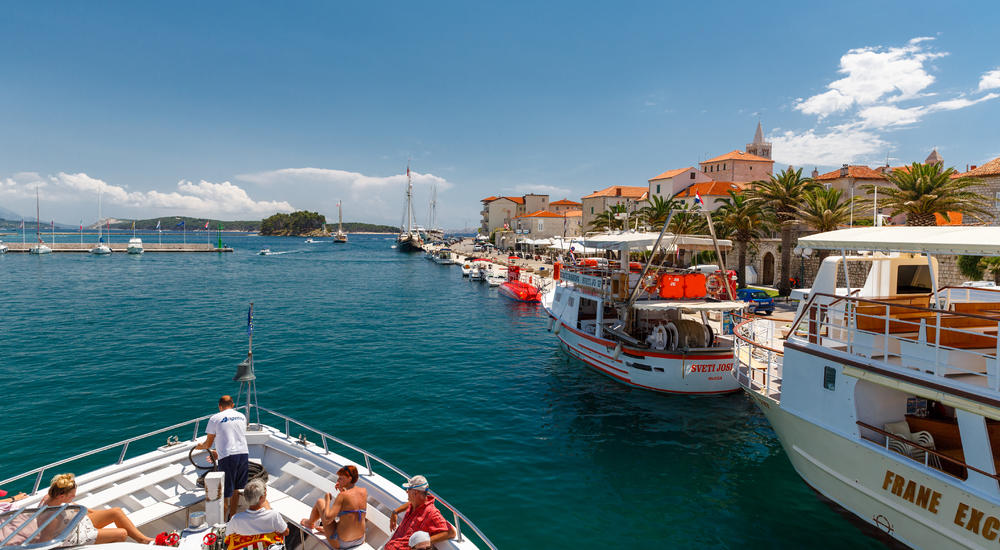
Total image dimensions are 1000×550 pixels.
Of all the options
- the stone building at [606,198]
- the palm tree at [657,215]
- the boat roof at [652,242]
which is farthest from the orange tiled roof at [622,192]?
the boat roof at [652,242]

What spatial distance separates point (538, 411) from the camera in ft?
57.1

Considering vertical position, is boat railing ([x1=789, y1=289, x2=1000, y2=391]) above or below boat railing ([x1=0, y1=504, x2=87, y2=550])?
above

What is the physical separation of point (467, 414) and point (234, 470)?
9847 mm

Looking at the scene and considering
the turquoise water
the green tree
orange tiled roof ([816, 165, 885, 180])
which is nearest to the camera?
the turquoise water

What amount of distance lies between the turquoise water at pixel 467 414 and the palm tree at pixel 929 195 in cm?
2062

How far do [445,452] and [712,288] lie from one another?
44.4 feet

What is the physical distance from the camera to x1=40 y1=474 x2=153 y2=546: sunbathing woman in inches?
231

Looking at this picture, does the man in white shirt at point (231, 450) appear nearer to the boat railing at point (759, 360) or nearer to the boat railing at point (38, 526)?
the boat railing at point (38, 526)

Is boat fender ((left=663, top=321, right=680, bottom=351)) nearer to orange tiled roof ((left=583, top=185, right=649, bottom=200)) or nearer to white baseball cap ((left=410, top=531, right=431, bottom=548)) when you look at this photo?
white baseball cap ((left=410, top=531, right=431, bottom=548))

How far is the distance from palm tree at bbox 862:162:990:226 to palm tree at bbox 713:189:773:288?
10215mm

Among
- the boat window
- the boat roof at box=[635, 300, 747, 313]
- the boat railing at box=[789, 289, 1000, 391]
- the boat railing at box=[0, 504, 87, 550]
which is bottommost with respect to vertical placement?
the boat railing at box=[0, 504, 87, 550]

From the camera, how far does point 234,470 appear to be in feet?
25.9

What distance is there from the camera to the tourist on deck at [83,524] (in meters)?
5.73

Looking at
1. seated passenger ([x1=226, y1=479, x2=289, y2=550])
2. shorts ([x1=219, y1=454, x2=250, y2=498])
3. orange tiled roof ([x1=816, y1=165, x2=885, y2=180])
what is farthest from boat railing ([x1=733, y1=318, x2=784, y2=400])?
orange tiled roof ([x1=816, y1=165, x2=885, y2=180])
